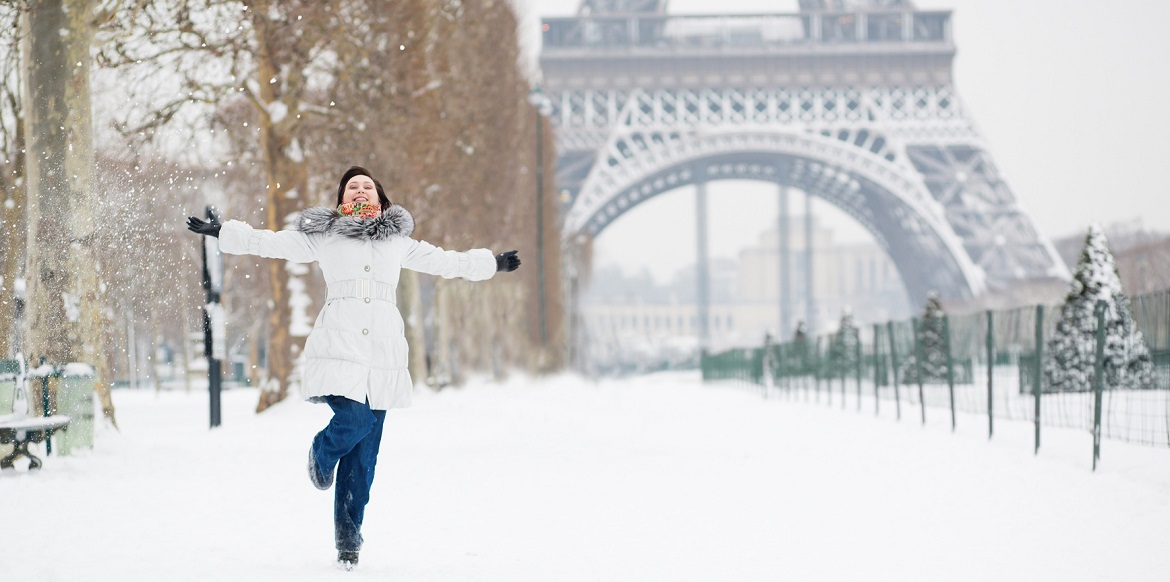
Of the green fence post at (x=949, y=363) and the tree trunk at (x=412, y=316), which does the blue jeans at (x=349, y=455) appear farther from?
the tree trunk at (x=412, y=316)

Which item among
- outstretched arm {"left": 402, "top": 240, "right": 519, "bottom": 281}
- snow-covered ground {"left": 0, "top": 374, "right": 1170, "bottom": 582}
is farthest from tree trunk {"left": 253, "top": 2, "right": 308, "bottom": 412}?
outstretched arm {"left": 402, "top": 240, "right": 519, "bottom": 281}

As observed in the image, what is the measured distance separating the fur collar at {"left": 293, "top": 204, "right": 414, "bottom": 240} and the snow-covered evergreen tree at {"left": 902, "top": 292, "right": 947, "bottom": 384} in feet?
38.5

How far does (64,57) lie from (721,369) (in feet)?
149

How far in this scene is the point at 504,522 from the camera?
7.91 metres

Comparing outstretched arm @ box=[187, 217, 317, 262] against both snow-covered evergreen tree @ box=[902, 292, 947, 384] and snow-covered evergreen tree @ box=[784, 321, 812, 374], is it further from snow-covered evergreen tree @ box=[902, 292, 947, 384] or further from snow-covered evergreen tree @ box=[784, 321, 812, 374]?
snow-covered evergreen tree @ box=[784, 321, 812, 374]

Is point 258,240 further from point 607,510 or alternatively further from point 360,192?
point 607,510

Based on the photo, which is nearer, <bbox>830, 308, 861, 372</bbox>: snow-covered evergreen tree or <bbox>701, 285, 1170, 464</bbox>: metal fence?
<bbox>701, 285, 1170, 464</bbox>: metal fence

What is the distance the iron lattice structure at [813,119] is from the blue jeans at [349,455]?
199ft

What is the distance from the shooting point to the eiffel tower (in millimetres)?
68250

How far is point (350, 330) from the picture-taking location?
5957 mm

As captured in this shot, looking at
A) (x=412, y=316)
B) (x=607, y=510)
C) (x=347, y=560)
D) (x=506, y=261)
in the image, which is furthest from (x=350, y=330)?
(x=412, y=316)

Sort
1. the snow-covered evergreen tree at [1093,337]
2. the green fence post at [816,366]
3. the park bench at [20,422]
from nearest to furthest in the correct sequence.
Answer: the park bench at [20,422], the snow-covered evergreen tree at [1093,337], the green fence post at [816,366]

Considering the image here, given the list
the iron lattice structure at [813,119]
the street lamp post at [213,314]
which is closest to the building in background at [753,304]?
the iron lattice structure at [813,119]

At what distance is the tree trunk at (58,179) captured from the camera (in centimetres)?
1155
